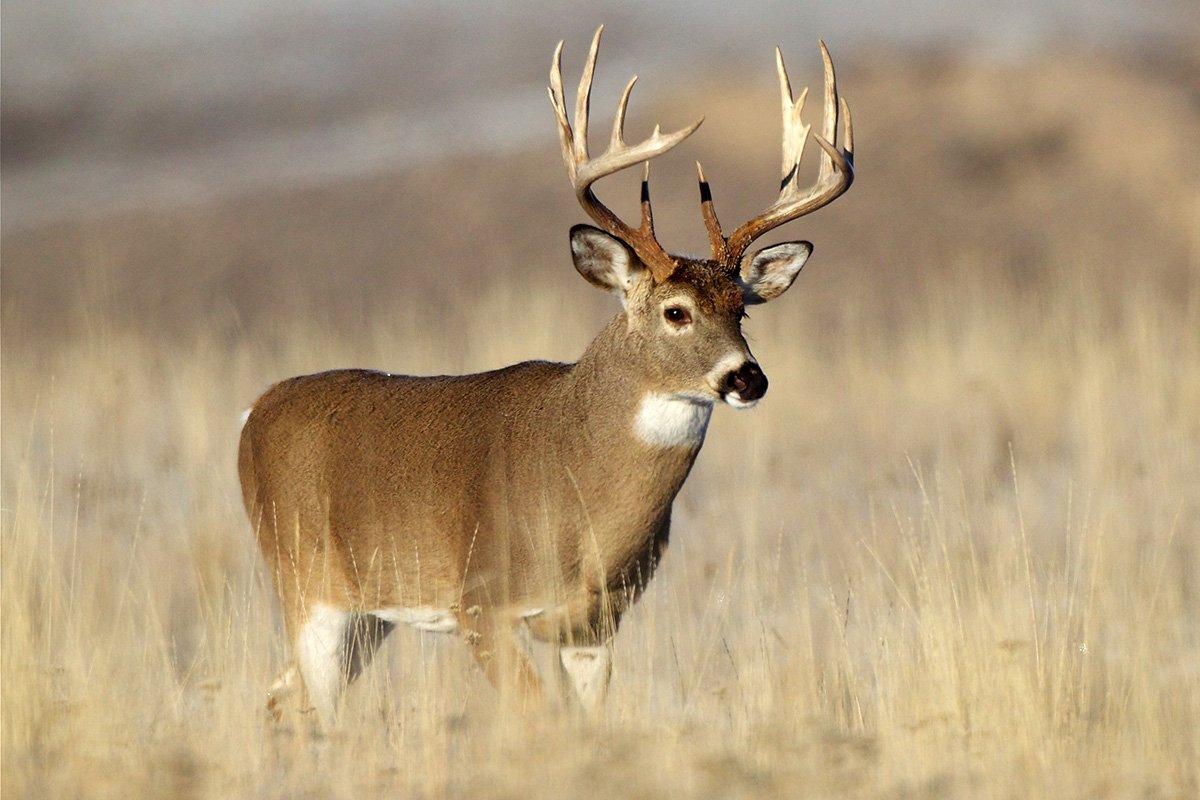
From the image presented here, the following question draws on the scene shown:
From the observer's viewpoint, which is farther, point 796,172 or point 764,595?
point 764,595

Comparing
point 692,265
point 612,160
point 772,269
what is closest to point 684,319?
point 692,265

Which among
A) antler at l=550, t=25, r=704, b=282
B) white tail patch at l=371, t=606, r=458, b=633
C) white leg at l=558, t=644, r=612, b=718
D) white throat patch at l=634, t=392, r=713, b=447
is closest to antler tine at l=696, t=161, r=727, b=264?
antler at l=550, t=25, r=704, b=282

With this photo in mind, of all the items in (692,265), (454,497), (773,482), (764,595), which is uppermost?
(692,265)

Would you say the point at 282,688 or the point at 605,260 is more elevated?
the point at 605,260

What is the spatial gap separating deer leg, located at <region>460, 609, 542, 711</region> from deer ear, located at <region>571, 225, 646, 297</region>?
49.6 inches

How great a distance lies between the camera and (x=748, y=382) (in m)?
6.11

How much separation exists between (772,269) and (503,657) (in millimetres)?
1898

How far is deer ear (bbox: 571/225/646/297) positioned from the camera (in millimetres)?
6602

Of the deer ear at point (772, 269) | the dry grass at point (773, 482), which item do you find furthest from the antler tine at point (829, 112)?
the dry grass at point (773, 482)

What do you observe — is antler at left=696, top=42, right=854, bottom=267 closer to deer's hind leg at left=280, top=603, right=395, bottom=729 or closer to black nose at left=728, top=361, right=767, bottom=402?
black nose at left=728, top=361, right=767, bottom=402

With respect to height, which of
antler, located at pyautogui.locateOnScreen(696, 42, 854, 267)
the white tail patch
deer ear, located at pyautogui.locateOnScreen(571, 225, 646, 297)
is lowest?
the white tail patch

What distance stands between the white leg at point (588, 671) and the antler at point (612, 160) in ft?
4.36

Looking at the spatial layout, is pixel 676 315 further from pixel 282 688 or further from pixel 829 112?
pixel 282 688

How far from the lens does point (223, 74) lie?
136 ft
